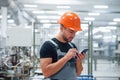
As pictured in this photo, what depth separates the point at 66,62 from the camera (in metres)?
1.78

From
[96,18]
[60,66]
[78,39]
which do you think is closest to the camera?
[60,66]

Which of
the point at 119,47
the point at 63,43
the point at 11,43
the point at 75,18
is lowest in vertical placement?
the point at 119,47

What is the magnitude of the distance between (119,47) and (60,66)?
1065cm

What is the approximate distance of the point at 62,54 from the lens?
1821 mm

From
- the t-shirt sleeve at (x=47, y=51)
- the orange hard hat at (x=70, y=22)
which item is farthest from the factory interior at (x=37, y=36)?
the t-shirt sleeve at (x=47, y=51)

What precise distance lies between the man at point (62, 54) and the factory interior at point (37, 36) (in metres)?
0.96

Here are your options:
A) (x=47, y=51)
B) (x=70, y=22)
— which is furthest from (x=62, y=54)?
(x=70, y=22)

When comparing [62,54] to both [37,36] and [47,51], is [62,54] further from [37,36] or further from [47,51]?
[37,36]

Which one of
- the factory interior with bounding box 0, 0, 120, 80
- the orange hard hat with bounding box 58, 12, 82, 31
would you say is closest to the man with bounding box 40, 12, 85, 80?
the orange hard hat with bounding box 58, 12, 82, 31

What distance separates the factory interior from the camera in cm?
455

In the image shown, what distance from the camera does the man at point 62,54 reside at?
1751mm

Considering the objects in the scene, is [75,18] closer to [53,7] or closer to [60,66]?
[60,66]

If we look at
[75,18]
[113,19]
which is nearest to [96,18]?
[113,19]

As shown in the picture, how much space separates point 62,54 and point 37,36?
9.16 feet
